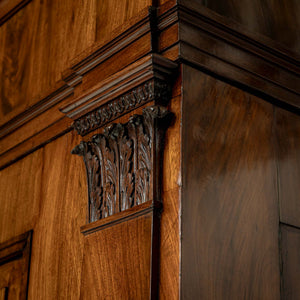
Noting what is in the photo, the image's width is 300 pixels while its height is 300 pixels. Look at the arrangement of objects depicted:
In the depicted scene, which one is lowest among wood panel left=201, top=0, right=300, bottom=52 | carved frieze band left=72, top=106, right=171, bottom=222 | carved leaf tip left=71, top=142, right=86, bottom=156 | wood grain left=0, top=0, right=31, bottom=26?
carved frieze band left=72, top=106, right=171, bottom=222

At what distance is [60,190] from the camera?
207cm

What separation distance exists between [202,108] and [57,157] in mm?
701

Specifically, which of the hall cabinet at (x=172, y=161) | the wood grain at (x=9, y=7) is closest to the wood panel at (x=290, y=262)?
the hall cabinet at (x=172, y=161)

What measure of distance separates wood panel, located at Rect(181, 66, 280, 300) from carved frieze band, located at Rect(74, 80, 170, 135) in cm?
7

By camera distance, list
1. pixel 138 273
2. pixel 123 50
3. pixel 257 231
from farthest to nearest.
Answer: pixel 123 50, pixel 257 231, pixel 138 273

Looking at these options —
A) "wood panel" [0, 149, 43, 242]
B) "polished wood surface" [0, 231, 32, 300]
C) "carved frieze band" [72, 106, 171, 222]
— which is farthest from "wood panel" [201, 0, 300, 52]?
"polished wood surface" [0, 231, 32, 300]

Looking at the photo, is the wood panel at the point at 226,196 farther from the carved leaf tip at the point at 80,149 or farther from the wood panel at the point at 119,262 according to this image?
the carved leaf tip at the point at 80,149

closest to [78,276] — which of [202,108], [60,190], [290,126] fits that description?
[60,190]

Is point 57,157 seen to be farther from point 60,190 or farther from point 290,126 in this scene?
point 290,126

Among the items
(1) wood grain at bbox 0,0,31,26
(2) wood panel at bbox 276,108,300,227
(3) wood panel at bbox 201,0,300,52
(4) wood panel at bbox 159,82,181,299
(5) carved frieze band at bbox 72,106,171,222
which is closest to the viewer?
(4) wood panel at bbox 159,82,181,299

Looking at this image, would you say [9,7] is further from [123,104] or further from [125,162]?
[125,162]

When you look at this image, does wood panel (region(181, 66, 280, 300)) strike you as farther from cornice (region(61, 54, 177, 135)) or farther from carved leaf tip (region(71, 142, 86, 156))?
carved leaf tip (region(71, 142, 86, 156))

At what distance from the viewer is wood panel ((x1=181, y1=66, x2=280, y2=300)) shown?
4.95 feet

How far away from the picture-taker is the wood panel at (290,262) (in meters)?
1.67
